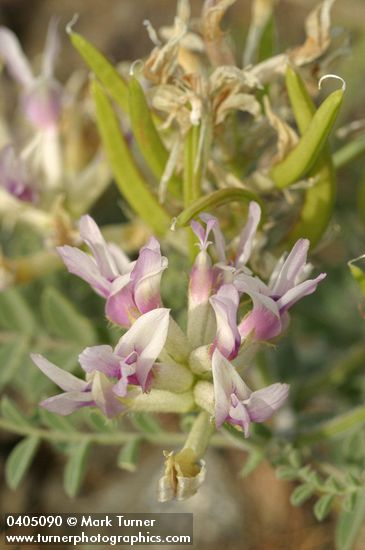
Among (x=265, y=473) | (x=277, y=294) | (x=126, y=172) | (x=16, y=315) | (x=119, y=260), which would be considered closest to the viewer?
(x=277, y=294)

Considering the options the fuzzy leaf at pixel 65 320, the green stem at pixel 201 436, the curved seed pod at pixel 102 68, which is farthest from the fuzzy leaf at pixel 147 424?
the curved seed pod at pixel 102 68

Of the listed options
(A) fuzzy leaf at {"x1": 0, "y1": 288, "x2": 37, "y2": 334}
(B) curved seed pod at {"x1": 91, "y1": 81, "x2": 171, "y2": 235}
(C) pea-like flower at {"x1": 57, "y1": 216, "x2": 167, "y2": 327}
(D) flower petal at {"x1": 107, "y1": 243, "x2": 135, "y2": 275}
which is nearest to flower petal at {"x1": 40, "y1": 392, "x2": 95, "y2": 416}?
(C) pea-like flower at {"x1": 57, "y1": 216, "x2": 167, "y2": 327}

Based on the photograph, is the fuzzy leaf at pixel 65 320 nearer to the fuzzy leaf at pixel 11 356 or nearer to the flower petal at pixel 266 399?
the fuzzy leaf at pixel 11 356

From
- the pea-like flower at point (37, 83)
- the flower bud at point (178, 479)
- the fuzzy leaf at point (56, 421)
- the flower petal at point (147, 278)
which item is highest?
the pea-like flower at point (37, 83)

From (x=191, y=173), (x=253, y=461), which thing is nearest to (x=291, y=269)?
(x=191, y=173)

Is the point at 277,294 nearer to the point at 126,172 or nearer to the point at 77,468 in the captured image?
the point at 126,172

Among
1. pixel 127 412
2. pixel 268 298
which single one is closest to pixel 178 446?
pixel 127 412

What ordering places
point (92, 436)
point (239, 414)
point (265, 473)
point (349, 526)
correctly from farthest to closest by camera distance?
point (265, 473) < point (92, 436) < point (349, 526) < point (239, 414)
